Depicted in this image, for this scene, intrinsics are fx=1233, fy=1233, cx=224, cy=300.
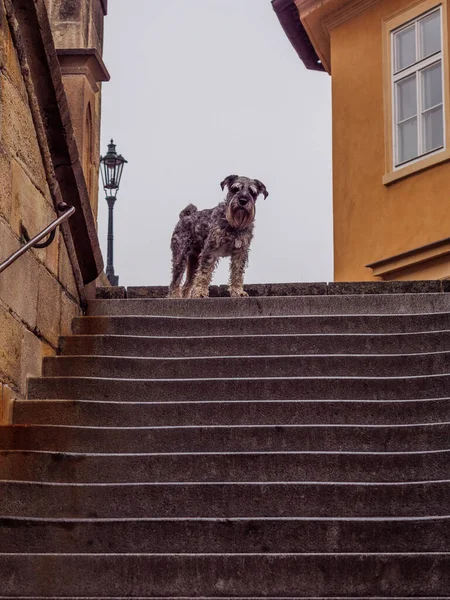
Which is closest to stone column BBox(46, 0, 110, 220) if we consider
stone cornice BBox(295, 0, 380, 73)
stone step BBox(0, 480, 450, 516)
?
Answer: stone cornice BBox(295, 0, 380, 73)

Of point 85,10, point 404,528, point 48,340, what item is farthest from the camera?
point 85,10

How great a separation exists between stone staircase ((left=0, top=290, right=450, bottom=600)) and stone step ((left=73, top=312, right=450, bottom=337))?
0.01 meters

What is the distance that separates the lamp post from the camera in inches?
678

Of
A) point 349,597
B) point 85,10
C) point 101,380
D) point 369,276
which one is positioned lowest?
point 349,597

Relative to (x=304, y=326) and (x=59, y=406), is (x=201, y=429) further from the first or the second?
(x=304, y=326)

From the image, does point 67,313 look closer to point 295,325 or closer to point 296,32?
point 295,325

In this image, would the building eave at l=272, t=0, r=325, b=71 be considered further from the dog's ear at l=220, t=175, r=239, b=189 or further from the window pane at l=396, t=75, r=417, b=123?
the dog's ear at l=220, t=175, r=239, b=189

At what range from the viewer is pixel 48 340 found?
8148 millimetres

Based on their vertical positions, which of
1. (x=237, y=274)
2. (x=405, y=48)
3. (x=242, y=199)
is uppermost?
(x=405, y=48)

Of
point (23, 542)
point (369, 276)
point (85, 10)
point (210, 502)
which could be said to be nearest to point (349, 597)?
Result: point (210, 502)

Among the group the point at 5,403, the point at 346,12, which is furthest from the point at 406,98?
the point at 5,403

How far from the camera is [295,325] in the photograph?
853cm

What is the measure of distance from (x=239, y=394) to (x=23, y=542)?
1.93m

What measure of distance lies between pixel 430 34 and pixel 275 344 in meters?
7.61
